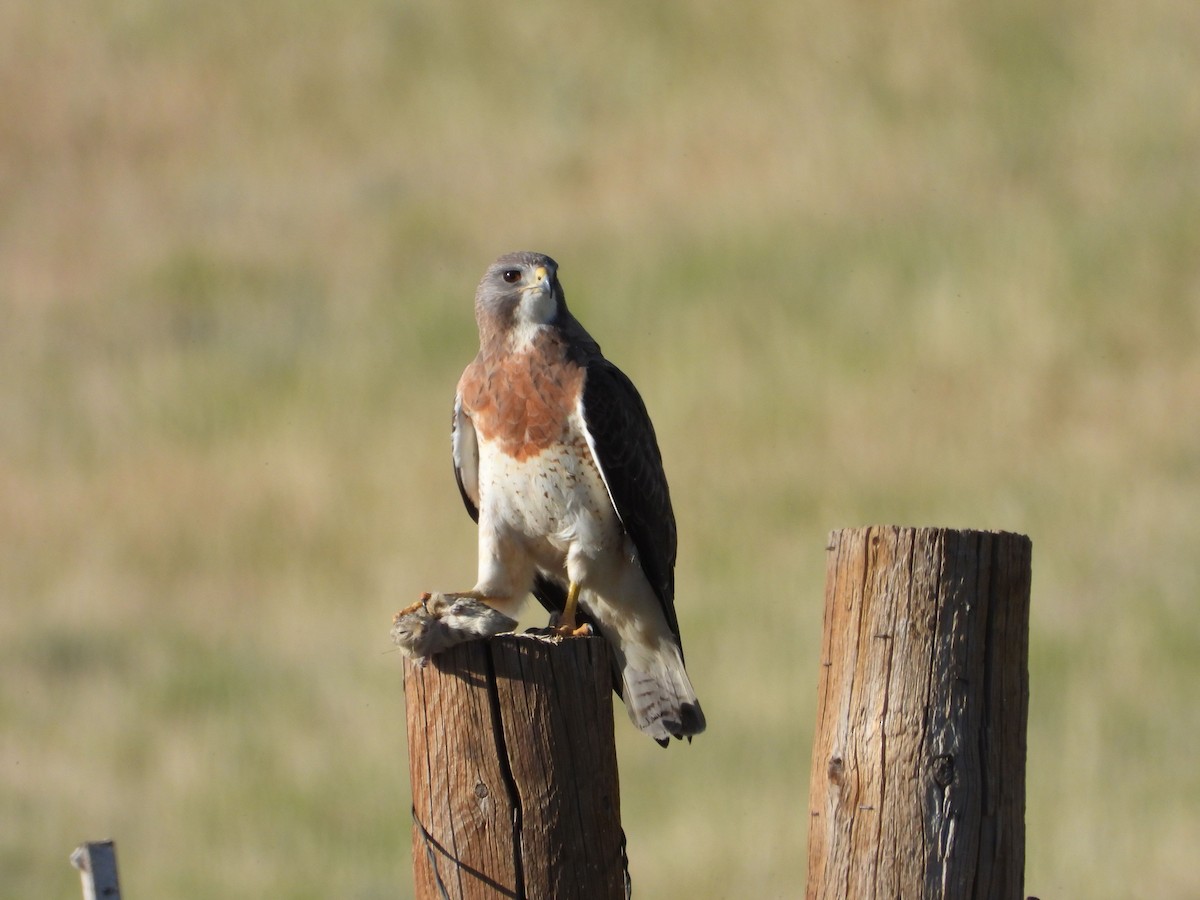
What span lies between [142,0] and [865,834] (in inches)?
1102

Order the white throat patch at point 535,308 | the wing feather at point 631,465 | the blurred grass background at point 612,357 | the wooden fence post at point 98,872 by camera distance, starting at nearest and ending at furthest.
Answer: the wooden fence post at point 98,872, the wing feather at point 631,465, the white throat patch at point 535,308, the blurred grass background at point 612,357

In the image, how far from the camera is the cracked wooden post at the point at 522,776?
4.07 metres

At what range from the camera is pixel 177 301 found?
21.8 meters

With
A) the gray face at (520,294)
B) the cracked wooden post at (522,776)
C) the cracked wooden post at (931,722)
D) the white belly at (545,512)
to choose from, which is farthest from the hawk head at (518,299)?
the cracked wooden post at (931,722)

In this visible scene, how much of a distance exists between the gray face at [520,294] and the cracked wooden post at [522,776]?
203cm

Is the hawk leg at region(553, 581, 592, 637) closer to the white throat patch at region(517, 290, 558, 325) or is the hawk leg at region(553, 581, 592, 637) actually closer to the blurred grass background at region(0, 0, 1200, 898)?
the white throat patch at region(517, 290, 558, 325)

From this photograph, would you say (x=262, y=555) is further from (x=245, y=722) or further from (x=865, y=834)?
(x=865, y=834)

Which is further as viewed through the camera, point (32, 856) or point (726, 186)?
point (726, 186)

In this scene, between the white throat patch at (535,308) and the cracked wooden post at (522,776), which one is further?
the white throat patch at (535,308)

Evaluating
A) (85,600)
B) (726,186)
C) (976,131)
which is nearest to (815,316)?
(726,186)

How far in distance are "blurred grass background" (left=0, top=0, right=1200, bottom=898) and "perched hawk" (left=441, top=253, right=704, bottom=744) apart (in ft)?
14.7

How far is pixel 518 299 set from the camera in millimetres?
6047

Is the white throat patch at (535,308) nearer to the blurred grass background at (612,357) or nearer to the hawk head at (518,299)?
the hawk head at (518,299)

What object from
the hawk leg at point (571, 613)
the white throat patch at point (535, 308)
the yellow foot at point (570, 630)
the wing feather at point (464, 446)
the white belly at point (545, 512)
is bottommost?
the yellow foot at point (570, 630)
